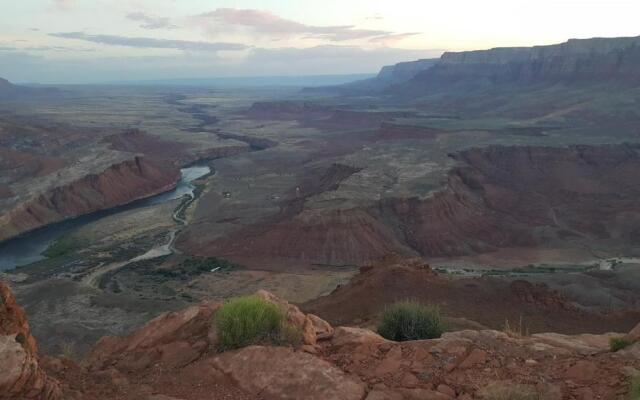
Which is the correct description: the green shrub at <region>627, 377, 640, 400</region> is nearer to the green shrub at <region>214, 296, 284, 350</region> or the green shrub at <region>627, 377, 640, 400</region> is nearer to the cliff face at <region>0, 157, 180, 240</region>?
the green shrub at <region>214, 296, 284, 350</region>

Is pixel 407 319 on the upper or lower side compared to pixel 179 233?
upper

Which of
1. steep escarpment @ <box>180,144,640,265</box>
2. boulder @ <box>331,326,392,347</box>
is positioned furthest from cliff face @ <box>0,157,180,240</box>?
boulder @ <box>331,326,392,347</box>

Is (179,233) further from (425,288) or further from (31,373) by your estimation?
(31,373)

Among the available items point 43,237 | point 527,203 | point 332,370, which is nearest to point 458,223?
point 527,203

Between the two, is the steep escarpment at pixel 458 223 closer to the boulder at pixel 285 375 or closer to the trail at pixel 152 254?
the trail at pixel 152 254

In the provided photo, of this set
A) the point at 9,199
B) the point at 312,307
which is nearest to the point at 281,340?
the point at 312,307
